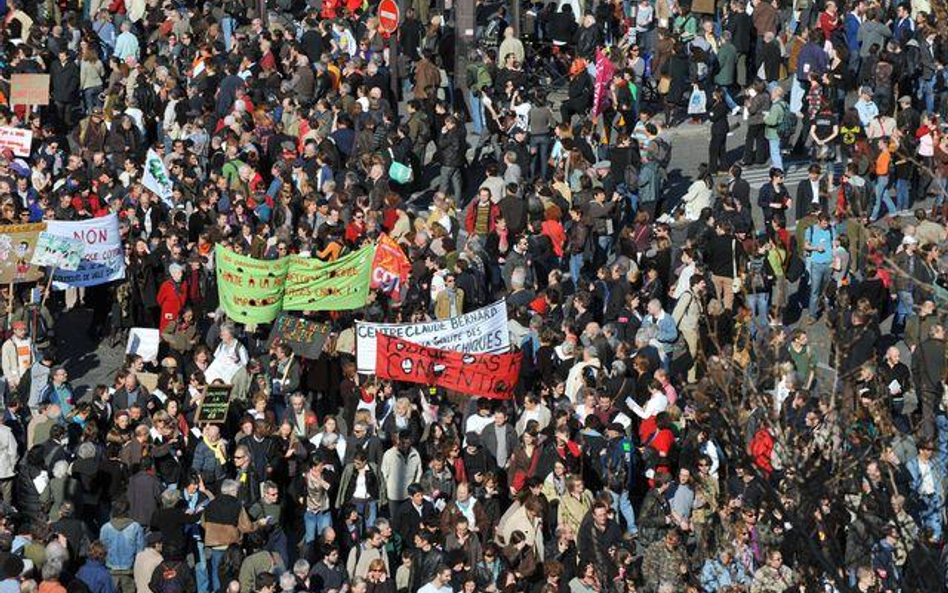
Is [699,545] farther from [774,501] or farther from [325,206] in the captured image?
[325,206]

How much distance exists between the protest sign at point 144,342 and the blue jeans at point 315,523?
3946 millimetres

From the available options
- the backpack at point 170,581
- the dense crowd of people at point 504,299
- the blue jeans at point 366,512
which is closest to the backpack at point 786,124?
the dense crowd of people at point 504,299

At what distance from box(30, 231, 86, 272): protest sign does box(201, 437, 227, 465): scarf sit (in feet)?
15.5

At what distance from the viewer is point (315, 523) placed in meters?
22.8

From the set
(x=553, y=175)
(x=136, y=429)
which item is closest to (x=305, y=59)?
(x=553, y=175)

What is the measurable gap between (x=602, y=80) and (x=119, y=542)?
40.2ft

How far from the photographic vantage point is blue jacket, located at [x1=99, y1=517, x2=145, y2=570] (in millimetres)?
21844

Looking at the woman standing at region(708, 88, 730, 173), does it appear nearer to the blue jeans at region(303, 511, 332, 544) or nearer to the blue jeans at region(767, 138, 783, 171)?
the blue jeans at region(767, 138, 783, 171)

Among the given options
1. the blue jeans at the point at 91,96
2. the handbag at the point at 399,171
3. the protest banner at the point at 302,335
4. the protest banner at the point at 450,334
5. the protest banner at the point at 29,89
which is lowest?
the blue jeans at the point at 91,96

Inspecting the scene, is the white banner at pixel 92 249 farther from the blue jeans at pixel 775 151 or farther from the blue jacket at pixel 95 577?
the blue jeans at pixel 775 151

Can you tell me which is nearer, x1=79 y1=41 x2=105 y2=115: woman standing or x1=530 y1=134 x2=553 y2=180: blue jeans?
A: x1=530 y1=134 x2=553 y2=180: blue jeans

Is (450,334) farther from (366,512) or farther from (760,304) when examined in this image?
(760,304)

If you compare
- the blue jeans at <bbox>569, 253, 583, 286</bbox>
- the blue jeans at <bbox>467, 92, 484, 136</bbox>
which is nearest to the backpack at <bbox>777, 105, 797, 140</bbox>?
the blue jeans at <bbox>467, 92, 484, 136</bbox>

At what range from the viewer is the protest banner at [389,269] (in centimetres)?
2652
